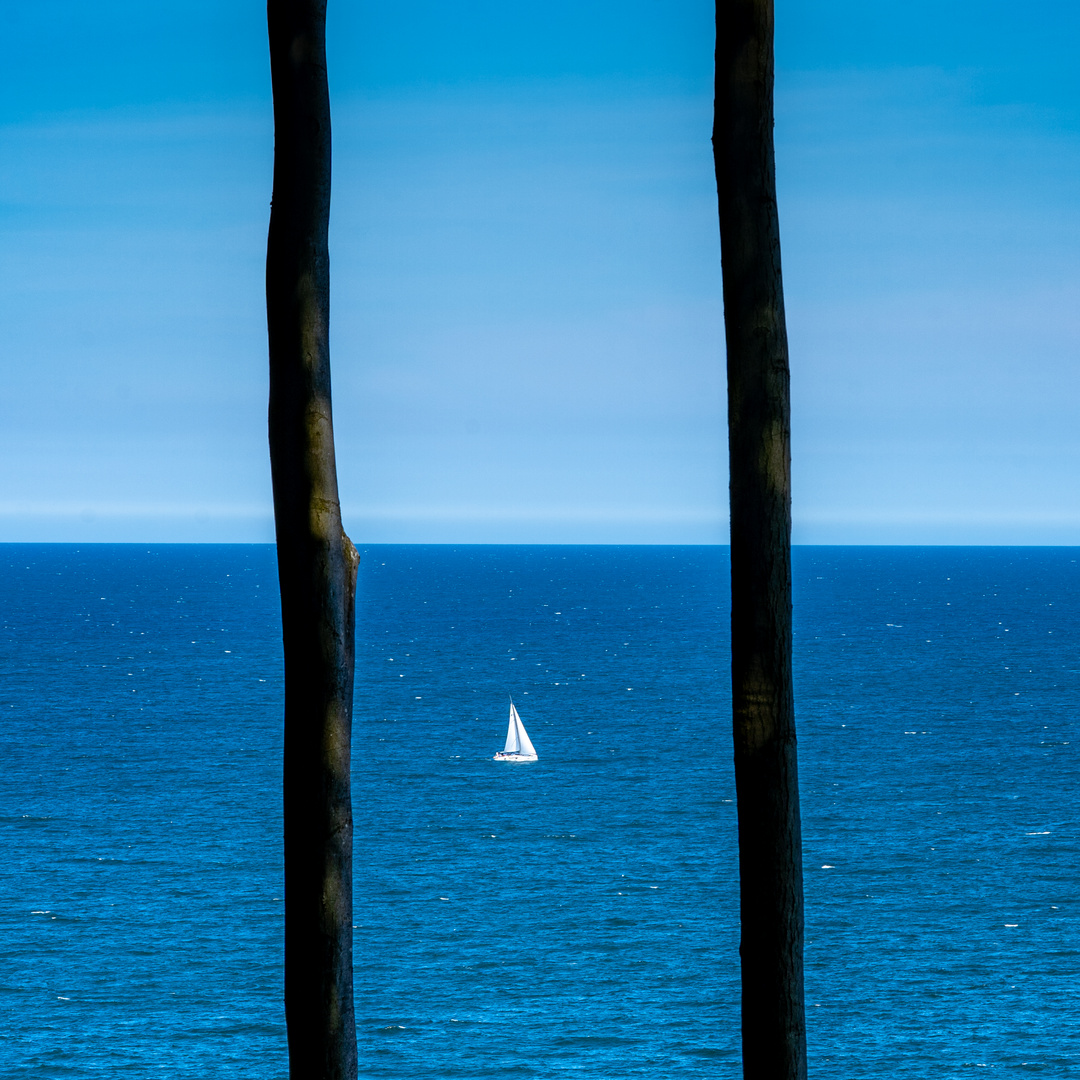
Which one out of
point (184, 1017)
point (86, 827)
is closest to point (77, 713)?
point (86, 827)

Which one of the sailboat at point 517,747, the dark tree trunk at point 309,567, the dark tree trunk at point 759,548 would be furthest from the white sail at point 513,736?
the dark tree trunk at point 759,548

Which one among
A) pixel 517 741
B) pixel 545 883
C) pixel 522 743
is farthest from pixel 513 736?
pixel 545 883

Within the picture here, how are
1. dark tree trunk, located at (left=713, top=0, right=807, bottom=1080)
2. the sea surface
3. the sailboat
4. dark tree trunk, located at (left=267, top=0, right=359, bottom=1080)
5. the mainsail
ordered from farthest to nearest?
the sailboat → the mainsail → the sea surface → dark tree trunk, located at (left=267, top=0, right=359, bottom=1080) → dark tree trunk, located at (left=713, top=0, right=807, bottom=1080)

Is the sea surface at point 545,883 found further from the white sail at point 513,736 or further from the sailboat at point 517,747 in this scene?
the white sail at point 513,736

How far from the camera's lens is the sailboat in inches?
3556

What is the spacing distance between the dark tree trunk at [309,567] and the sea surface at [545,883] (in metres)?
38.3

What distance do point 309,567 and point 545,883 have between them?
5931 cm

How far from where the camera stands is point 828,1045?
4422cm

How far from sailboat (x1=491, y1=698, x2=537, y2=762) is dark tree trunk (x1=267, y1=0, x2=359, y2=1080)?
84.9 m

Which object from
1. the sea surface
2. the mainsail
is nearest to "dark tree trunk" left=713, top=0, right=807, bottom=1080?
the sea surface

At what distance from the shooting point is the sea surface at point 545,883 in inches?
1758

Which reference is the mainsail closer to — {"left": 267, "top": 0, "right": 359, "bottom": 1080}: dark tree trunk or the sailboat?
the sailboat

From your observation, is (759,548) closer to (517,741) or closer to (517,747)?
(517,741)

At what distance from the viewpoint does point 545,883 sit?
206ft
